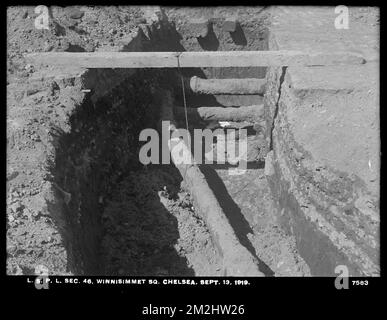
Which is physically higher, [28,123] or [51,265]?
[28,123]

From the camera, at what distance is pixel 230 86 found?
10.3 meters

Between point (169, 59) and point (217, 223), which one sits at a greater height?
point (169, 59)

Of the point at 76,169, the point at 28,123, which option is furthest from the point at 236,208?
the point at 28,123

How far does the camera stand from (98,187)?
755cm

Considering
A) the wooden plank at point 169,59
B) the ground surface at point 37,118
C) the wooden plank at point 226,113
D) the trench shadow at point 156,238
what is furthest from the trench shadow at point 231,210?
the ground surface at point 37,118

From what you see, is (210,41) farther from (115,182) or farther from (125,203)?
(125,203)

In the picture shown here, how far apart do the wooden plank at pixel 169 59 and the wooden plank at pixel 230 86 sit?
2.51m

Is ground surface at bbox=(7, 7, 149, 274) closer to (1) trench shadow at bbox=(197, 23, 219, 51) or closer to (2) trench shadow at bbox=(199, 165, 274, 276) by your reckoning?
(1) trench shadow at bbox=(197, 23, 219, 51)

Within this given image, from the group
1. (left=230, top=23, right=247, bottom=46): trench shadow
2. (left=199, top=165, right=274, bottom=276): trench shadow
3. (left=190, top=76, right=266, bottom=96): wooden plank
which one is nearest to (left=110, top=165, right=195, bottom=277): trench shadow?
(left=199, top=165, right=274, bottom=276): trench shadow

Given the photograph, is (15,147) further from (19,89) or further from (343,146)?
(343,146)

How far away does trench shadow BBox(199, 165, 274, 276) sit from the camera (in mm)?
7895

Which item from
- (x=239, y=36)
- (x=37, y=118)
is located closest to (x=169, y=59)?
(x=37, y=118)

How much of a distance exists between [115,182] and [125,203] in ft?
1.35

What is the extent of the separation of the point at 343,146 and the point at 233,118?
3680 mm
